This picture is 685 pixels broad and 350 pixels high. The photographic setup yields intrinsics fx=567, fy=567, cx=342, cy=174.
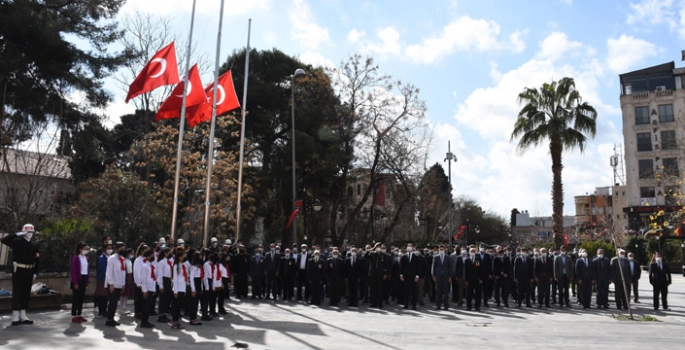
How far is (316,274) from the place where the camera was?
18.9 m

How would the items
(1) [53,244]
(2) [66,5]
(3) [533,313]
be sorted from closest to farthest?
(3) [533,313]
(1) [53,244]
(2) [66,5]

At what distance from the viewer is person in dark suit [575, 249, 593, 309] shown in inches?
731

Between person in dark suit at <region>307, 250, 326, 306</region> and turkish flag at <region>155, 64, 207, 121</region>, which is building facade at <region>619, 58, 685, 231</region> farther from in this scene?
turkish flag at <region>155, 64, 207, 121</region>

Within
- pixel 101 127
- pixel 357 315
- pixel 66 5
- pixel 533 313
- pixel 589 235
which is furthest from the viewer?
pixel 589 235

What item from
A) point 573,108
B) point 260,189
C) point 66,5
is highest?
point 66,5

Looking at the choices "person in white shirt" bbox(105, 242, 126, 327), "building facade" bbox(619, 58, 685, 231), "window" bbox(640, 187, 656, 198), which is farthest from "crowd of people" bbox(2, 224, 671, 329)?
"window" bbox(640, 187, 656, 198)

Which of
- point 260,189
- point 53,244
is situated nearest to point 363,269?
point 53,244

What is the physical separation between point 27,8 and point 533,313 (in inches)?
742

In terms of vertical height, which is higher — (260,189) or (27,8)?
(27,8)

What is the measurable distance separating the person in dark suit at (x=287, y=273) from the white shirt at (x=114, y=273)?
25.3 feet

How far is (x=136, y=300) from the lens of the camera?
46.0 feet

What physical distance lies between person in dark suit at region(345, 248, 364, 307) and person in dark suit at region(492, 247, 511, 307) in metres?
4.46

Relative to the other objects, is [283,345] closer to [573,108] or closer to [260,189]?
[573,108]

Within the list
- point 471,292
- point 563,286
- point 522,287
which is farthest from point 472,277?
point 563,286
